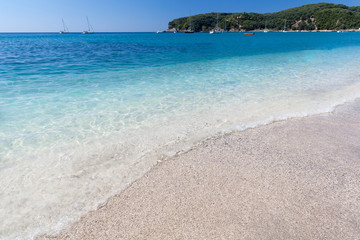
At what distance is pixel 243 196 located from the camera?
11.3 feet

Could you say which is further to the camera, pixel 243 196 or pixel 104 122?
pixel 104 122

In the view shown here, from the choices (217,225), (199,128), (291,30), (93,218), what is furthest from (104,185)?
(291,30)

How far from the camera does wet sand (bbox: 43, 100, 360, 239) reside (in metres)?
2.87

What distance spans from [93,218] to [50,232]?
0.55 metres

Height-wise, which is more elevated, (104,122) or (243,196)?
(104,122)

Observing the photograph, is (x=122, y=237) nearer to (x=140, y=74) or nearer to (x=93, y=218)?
(x=93, y=218)

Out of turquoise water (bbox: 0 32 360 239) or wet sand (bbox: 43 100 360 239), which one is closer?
wet sand (bbox: 43 100 360 239)

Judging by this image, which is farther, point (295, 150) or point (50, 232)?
point (295, 150)

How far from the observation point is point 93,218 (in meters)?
3.11

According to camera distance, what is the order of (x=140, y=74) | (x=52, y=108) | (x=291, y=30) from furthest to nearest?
(x=291, y=30), (x=140, y=74), (x=52, y=108)

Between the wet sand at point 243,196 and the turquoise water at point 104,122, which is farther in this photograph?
the turquoise water at point 104,122

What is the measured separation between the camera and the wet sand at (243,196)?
2.87 meters

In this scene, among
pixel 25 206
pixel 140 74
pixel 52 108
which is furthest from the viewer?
pixel 140 74

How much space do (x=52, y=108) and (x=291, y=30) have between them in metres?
224
